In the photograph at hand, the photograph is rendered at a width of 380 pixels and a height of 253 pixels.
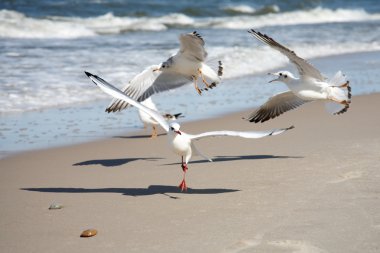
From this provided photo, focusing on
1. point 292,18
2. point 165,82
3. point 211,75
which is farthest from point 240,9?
point 165,82

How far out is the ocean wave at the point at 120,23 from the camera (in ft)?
66.6

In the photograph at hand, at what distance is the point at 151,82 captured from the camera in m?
8.98

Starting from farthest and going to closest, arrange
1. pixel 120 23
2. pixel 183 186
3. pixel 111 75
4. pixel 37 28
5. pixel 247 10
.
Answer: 1. pixel 247 10
2. pixel 120 23
3. pixel 37 28
4. pixel 111 75
5. pixel 183 186

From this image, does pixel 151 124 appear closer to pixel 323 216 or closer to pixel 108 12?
pixel 323 216

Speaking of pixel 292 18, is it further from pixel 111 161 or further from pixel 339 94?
pixel 111 161

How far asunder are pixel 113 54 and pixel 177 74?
19.2 feet

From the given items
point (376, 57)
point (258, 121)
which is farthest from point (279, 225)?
point (376, 57)

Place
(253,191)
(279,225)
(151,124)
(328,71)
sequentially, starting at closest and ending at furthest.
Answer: (279,225) → (253,191) → (151,124) → (328,71)

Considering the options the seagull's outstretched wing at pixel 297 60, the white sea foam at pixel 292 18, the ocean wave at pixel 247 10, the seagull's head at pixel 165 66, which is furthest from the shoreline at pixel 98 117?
the ocean wave at pixel 247 10

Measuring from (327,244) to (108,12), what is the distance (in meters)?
23.8

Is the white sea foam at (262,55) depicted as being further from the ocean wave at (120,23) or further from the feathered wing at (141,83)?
the ocean wave at (120,23)

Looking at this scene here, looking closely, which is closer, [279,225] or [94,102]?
[279,225]

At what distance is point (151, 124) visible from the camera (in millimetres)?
8492

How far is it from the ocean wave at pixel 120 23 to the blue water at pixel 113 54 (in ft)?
0.11
